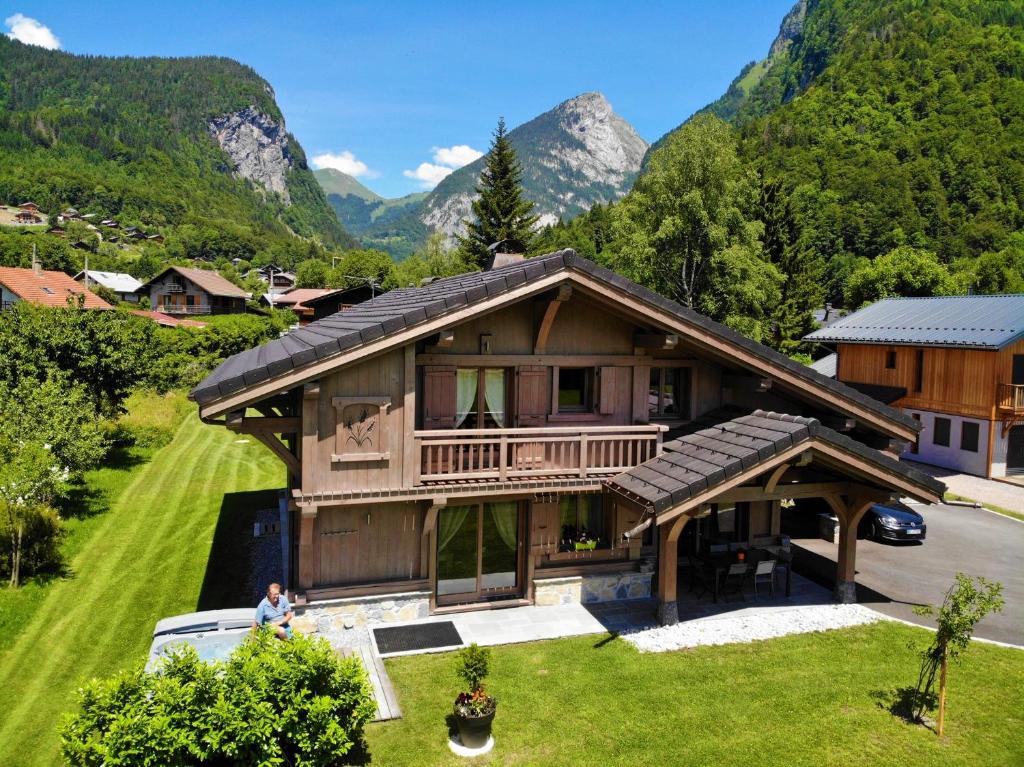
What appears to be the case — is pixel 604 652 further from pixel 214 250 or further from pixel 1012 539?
pixel 214 250

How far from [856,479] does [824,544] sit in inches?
232

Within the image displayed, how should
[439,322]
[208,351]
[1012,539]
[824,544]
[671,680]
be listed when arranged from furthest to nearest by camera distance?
[208,351], [1012,539], [824,544], [439,322], [671,680]

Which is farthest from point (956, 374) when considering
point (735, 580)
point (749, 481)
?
point (749, 481)

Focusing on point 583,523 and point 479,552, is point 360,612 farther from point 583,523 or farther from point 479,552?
point 583,523

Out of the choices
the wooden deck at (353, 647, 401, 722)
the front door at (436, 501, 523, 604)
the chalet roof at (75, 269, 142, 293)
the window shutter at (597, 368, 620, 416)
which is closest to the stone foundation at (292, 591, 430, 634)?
the front door at (436, 501, 523, 604)

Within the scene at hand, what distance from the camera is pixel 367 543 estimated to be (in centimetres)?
1318

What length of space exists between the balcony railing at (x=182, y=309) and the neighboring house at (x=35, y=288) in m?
18.3

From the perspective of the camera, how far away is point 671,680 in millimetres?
11195

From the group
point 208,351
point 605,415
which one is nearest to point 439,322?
point 605,415

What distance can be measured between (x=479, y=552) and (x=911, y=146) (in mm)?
116879

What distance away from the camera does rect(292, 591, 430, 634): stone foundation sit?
12.6 meters

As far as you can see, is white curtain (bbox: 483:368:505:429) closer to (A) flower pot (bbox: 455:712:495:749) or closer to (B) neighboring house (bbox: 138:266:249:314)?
(A) flower pot (bbox: 455:712:495:749)

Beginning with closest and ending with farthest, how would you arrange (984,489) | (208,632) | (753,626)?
(208,632) → (753,626) → (984,489)

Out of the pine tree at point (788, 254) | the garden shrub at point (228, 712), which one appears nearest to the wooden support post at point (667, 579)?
the garden shrub at point (228, 712)
